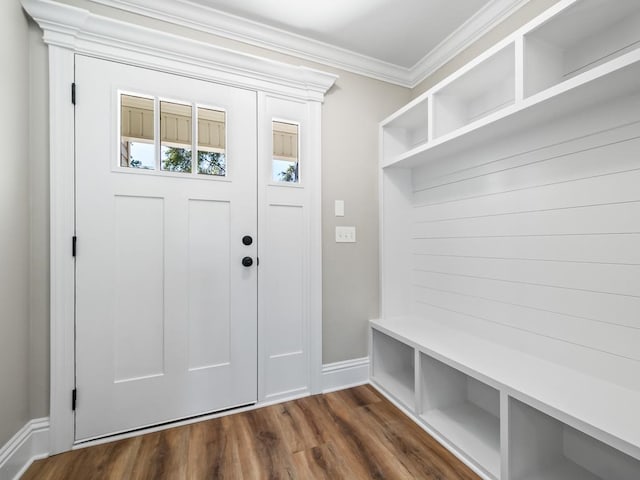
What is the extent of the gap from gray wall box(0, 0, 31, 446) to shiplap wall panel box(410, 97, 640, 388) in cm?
240

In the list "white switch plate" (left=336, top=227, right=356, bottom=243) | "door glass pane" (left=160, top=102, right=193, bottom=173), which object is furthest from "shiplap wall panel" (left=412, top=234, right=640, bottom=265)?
"door glass pane" (left=160, top=102, right=193, bottom=173)

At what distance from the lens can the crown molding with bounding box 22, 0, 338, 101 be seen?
146cm

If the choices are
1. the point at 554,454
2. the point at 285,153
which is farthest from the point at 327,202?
the point at 554,454

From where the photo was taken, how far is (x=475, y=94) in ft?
5.83

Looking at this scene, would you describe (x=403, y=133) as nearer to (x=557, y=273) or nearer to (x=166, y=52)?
(x=557, y=273)

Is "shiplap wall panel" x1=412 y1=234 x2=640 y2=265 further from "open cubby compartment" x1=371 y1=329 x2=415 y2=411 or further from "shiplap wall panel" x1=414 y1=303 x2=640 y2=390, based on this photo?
"open cubby compartment" x1=371 y1=329 x2=415 y2=411

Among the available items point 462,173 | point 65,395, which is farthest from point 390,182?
point 65,395

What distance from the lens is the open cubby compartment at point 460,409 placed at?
1.47 metres

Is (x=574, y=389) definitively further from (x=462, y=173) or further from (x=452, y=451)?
(x=462, y=173)

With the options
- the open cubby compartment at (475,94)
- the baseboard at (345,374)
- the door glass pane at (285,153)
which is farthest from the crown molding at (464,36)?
the baseboard at (345,374)

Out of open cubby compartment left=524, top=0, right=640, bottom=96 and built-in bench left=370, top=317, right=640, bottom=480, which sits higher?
open cubby compartment left=524, top=0, right=640, bottom=96

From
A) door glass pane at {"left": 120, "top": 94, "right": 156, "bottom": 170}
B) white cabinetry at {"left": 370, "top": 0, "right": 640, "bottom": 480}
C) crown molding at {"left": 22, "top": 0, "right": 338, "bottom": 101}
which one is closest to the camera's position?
white cabinetry at {"left": 370, "top": 0, "right": 640, "bottom": 480}

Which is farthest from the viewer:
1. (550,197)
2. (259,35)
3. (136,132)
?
(259,35)

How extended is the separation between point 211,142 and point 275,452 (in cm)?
179
